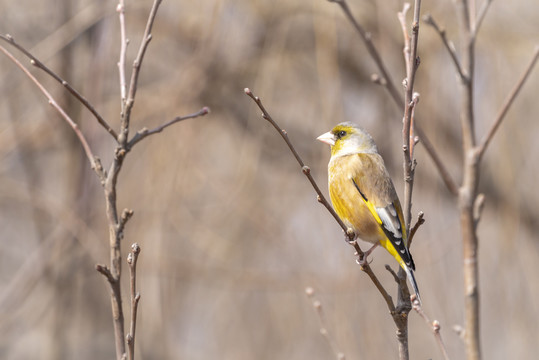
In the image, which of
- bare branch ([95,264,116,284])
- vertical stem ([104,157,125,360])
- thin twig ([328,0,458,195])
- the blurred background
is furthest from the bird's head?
bare branch ([95,264,116,284])

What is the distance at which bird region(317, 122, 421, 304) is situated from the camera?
8.79 feet

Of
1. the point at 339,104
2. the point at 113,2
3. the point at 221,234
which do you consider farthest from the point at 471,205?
the point at 221,234

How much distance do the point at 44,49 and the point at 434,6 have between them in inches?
95.9

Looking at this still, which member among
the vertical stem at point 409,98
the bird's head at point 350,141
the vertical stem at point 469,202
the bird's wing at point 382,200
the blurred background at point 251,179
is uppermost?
the blurred background at point 251,179

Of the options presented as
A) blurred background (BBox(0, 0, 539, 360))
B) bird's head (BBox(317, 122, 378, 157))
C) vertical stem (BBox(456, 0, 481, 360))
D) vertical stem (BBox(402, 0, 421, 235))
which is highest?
blurred background (BBox(0, 0, 539, 360))

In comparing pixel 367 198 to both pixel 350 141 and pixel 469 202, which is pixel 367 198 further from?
pixel 469 202

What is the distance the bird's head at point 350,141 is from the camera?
3016mm

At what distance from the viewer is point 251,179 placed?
4133mm

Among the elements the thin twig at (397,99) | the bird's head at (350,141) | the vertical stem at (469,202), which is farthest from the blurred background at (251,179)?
the vertical stem at (469,202)

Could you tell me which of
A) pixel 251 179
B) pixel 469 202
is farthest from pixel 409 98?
pixel 251 179

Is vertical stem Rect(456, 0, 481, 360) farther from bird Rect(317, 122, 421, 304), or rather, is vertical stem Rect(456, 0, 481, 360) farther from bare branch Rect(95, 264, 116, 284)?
bird Rect(317, 122, 421, 304)

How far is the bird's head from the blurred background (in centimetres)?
38

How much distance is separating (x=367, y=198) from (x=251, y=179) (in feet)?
4.79

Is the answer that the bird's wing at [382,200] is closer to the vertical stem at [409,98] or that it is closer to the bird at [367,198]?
the bird at [367,198]
